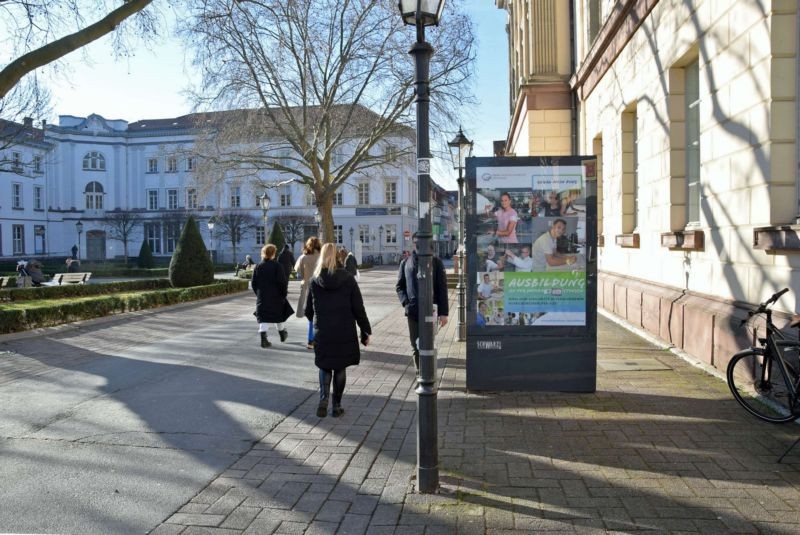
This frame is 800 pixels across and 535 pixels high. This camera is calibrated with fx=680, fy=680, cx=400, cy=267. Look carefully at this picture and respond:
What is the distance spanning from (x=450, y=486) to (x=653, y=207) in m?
8.46

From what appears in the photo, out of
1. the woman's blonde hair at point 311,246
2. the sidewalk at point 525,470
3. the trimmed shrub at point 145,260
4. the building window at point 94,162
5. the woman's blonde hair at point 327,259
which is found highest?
the building window at point 94,162

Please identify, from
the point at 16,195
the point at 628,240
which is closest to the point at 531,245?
the point at 628,240

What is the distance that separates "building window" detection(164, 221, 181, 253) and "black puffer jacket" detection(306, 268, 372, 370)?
67922 mm

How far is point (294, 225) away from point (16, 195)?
27.1 m

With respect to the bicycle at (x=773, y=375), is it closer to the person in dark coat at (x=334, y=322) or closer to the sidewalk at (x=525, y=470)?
the sidewalk at (x=525, y=470)

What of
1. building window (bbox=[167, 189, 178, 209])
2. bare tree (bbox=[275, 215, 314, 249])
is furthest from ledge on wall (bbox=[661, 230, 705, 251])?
building window (bbox=[167, 189, 178, 209])

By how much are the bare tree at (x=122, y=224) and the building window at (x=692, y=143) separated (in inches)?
2713

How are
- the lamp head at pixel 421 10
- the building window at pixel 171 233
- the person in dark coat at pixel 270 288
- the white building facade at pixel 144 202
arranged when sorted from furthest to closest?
the building window at pixel 171 233 → the white building facade at pixel 144 202 → the person in dark coat at pixel 270 288 → the lamp head at pixel 421 10

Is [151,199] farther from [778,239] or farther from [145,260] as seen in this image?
[778,239]

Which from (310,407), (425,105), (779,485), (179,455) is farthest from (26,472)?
(779,485)

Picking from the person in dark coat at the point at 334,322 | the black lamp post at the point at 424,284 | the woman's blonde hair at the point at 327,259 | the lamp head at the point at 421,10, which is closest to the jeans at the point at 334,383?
the person in dark coat at the point at 334,322

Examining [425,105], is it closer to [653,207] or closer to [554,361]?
[554,361]

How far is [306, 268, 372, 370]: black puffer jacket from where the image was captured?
6512mm

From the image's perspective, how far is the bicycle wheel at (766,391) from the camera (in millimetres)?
5805
